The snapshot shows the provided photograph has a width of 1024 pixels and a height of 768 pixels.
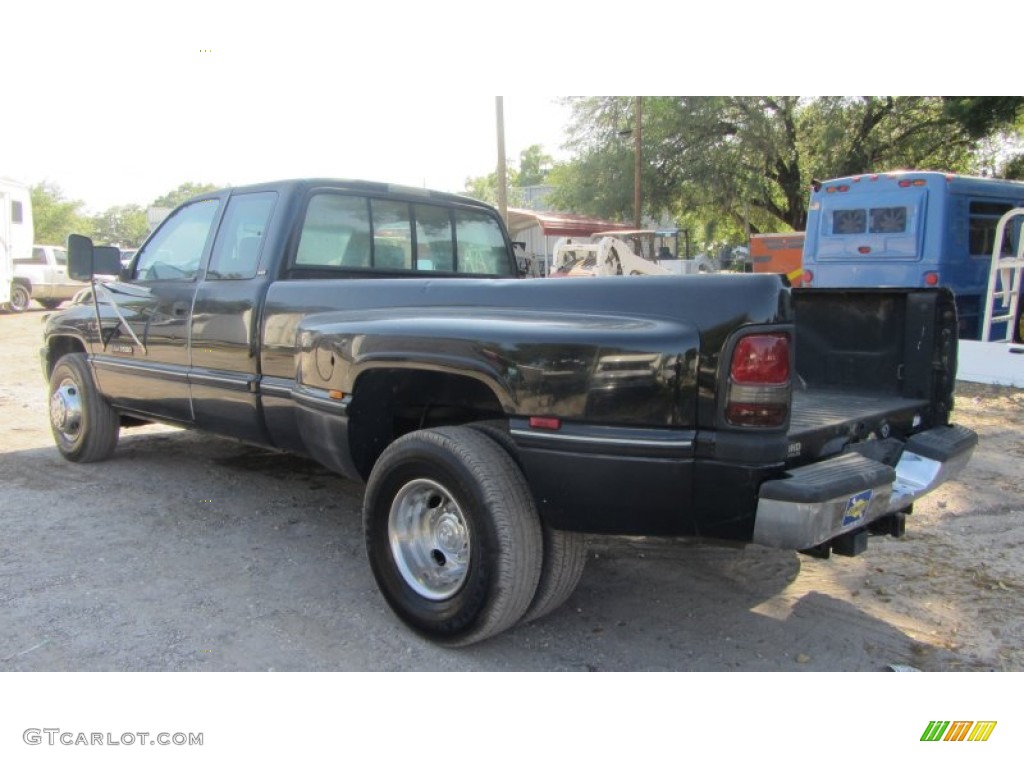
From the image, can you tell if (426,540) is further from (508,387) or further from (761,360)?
(761,360)

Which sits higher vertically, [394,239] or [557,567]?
[394,239]

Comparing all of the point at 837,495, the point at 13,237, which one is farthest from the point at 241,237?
the point at 13,237

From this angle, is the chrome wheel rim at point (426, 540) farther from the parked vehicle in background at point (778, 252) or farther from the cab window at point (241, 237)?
the parked vehicle in background at point (778, 252)

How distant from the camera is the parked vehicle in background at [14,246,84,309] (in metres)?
20.5

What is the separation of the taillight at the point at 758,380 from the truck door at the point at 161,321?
3.14 meters

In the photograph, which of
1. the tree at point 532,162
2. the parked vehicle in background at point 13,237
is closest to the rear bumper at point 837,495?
the parked vehicle in background at point 13,237

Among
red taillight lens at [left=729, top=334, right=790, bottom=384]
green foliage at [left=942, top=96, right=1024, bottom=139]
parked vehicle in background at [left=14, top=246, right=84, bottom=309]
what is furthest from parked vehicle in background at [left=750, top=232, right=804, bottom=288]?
parked vehicle in background at [left=14, top=246, right=84, bottom=309]

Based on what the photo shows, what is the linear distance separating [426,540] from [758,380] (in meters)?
1.48

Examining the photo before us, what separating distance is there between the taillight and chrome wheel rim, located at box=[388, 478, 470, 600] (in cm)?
119

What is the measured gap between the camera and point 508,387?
2.70 m

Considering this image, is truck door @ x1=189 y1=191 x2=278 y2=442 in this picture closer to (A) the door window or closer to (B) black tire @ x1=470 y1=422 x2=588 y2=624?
(A) the door window

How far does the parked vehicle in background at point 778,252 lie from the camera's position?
19.2 metres

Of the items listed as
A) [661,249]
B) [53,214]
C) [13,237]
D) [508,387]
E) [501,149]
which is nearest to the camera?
[508,387]

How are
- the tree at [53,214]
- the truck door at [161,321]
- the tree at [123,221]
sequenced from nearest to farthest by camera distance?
1. the truck door at [161,321]
2. the tree at [53,214]
3. the tree at [123,221]
